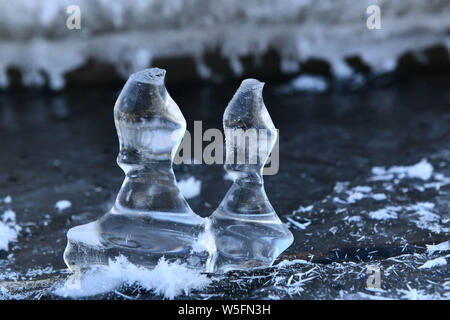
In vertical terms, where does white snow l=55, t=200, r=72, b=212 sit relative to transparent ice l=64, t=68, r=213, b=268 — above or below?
below

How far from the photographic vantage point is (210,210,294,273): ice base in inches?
60.3

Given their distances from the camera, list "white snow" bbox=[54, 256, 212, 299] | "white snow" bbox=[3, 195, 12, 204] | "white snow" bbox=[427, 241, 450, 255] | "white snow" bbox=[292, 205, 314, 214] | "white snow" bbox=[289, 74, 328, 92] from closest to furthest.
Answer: "white snow" bbox=[54, 256, 212, 299] < "white snow" bbox=[427, 241, 450, 255] < "white snow" bbox=[292, 205, 314, 214] < "white snow" bbox=[3, 195, 12, 204] < "white snow" bbox=[289, 74, 328, 92]

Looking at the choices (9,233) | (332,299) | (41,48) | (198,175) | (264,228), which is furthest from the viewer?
(41,48)

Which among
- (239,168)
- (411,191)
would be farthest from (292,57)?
(239,168)

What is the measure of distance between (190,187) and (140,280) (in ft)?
2.28

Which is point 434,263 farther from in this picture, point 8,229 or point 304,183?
point 8,229

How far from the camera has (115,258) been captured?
1.50m

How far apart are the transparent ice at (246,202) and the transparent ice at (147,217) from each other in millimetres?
63

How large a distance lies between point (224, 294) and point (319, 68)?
2233mm

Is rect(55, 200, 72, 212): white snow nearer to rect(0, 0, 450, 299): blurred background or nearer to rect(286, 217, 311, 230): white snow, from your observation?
rect(0, 0, 450, 299): blurred background

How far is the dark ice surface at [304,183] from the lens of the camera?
1.51m

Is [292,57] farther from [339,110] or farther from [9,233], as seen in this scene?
[9,233]

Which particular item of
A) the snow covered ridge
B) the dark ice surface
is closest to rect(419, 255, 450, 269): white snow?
the dark ice surface

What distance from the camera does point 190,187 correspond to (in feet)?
7.02
